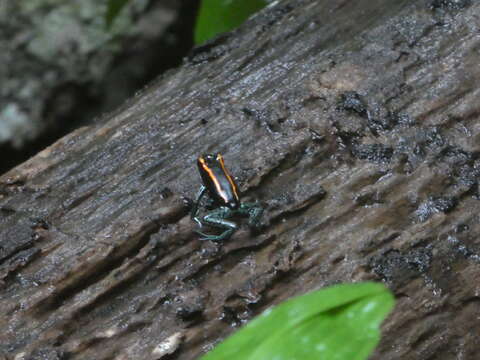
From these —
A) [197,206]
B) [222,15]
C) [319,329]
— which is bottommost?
[319,329]

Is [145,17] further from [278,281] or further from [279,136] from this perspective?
[278,281]

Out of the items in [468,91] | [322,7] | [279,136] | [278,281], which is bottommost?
[278,281]

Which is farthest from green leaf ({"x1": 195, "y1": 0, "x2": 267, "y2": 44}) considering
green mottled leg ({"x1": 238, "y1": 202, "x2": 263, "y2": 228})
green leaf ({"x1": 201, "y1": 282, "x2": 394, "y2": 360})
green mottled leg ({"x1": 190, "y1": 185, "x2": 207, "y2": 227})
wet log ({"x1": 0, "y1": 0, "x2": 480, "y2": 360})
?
green leaf ({"x1": 201, "y1": 282, "x2": 394, "y2": 360})

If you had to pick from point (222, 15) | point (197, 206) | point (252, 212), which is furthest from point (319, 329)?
point (222, 15)

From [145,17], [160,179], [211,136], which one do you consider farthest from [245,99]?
[145,17]

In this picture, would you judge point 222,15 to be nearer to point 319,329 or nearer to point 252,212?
point 252,212

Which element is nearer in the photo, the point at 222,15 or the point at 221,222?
the point at 221,222
